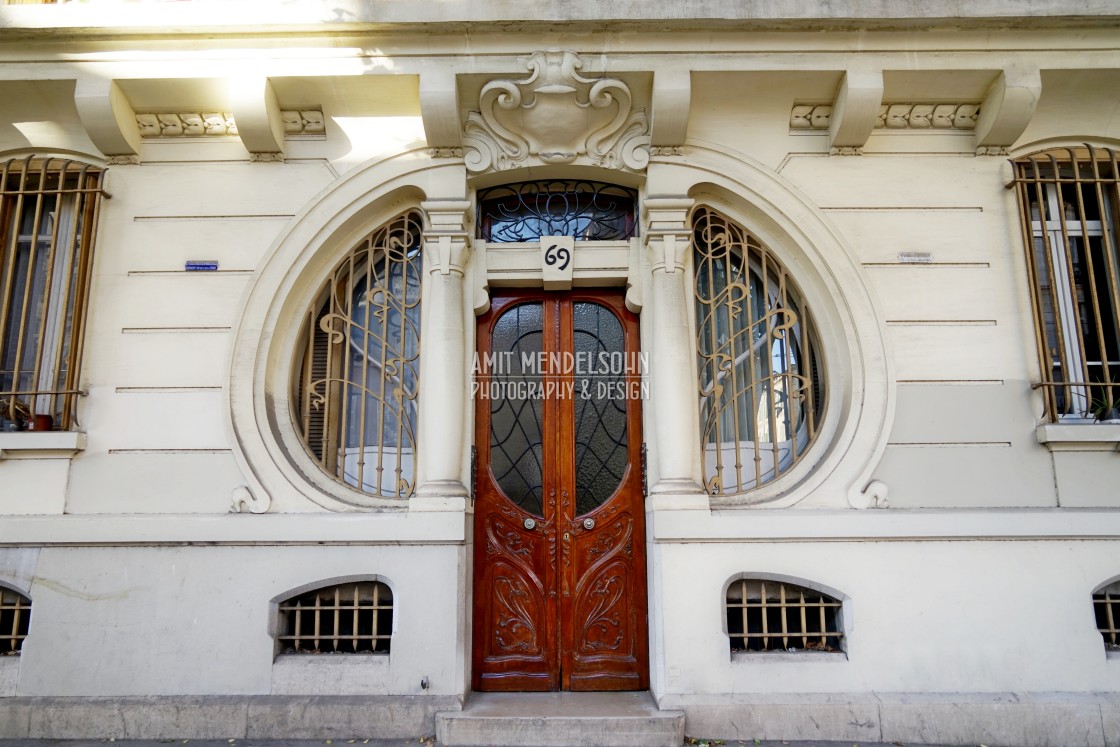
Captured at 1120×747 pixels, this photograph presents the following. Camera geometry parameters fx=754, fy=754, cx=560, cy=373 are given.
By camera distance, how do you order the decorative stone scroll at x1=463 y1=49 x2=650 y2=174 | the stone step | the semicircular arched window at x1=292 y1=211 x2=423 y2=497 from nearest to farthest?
1. the stone step
2. the decorative stone scroll at x1=463 y1=49 x2=650 y2=174
3. the semicircular arched window at x1=292 y1=211 x2=423 y2=497

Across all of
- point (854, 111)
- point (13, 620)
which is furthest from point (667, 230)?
point (13, 620)

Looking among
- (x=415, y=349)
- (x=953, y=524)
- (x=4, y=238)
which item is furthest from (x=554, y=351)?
(x=4, y=238)

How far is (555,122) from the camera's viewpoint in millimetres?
5461

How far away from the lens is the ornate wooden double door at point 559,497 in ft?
17.5

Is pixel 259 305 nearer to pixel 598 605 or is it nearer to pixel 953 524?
pixel 598 605

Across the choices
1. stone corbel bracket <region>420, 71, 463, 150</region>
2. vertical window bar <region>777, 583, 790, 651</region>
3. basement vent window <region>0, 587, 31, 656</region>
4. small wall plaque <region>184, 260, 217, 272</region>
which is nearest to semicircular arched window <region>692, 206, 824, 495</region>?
vertical window bar <region>777, 583, 790, 651</region>

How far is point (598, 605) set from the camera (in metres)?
5.38

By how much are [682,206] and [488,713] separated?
369 centimetres

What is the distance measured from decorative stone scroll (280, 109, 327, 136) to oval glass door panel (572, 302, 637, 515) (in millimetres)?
2340

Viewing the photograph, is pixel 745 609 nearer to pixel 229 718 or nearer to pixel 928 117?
pixel 229 718

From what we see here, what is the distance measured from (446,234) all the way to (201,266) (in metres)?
1.80

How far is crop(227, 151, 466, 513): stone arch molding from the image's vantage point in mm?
5176

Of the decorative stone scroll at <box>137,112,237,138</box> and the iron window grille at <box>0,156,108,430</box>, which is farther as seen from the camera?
the decorative stone scroll at <box>137,112,237,138</box>

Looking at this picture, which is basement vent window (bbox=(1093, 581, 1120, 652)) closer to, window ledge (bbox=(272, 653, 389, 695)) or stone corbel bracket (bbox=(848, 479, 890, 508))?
stone corbel bracket (bbox=(848, 479, 890, 508))
